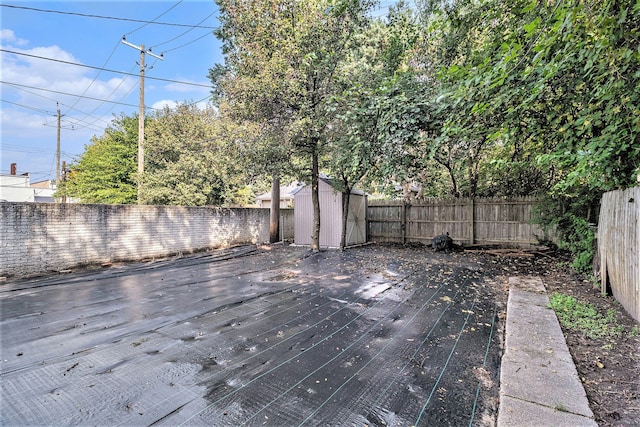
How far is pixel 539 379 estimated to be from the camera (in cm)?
184

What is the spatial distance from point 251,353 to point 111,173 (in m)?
12.4

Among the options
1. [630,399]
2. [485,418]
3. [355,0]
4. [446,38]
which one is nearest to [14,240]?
[355,0]

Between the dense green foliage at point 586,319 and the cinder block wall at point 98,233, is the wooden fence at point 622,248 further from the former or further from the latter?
the cinder block wall at point 98,233

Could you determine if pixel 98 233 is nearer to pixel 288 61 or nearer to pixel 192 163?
pixel 192 163

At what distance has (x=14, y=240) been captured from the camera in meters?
5.15

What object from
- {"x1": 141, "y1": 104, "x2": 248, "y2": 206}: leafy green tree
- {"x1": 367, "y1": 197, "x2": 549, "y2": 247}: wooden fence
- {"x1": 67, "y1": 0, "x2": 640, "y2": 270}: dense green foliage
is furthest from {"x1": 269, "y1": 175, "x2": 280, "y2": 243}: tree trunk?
{"x1": 367, "y1": 197, "x2": 549, "y2": 247}: wooden fence

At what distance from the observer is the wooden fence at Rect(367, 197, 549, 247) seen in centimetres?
778

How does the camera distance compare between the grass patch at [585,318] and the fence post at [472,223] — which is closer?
the grass patch at [585,318]

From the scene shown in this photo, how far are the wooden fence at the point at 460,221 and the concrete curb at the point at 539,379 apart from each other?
568cm

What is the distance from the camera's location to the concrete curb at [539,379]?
1.50 m

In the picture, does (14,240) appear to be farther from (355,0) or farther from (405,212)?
(405,212)

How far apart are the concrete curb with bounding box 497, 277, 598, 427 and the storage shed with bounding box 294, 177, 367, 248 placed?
240 inches

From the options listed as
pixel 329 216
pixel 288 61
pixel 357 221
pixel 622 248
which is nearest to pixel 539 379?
pixel 622 248

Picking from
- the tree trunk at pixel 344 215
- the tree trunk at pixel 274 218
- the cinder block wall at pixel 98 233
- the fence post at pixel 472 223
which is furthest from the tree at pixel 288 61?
the fence post at pixel 472 223
